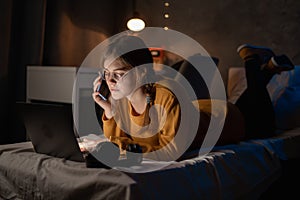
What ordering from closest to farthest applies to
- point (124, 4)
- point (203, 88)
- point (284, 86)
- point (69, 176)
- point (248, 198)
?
point (69, 176), point (248, 198), point (284, 86), point (203, 88), point (124, 4)

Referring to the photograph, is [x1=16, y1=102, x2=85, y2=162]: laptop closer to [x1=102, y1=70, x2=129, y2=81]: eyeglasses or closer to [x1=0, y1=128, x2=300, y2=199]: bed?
[x1=0, y1=128, x2=300, y2=199]: bed

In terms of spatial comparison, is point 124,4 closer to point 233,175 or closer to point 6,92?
point 6,92

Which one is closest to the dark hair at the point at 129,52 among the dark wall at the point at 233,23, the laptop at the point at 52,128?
the laptop at the point at 52,128

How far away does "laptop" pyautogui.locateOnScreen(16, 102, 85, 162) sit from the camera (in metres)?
0.89

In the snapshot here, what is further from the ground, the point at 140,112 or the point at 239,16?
the point at 239,16

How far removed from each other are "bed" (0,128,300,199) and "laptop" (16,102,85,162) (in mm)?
26

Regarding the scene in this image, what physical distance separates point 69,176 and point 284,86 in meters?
1.62

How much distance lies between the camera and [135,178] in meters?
0.79

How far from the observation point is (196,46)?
2.93 m

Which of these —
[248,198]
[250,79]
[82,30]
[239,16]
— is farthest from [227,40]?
[248,198]

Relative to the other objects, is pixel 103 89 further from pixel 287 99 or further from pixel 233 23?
pixel 233 23

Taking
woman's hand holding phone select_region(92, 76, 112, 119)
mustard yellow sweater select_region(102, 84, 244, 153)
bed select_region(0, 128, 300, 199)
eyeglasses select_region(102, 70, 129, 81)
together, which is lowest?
bed select_region(0, 128, 300, 199)

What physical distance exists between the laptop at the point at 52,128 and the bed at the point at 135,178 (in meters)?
0.03

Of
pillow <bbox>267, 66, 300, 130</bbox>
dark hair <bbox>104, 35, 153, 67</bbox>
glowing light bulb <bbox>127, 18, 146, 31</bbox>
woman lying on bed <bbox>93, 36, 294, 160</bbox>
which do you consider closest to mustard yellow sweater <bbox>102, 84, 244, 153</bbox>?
woman lying on bed <bbox>93, 36, 294, 160</bbox>
